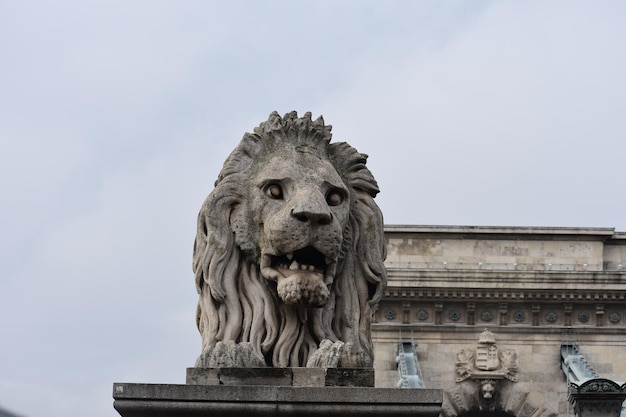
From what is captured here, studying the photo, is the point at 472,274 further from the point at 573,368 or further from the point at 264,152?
the point at 264,152

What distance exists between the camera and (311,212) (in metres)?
7.90

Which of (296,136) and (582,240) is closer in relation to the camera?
(296,136)

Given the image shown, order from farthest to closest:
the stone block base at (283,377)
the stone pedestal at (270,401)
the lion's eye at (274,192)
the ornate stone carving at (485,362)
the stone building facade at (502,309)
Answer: the stone building facade at (502,309)
the ornate stone carving at (485,362)
the lion's eye at (274,192)
the stone block base at (283,377)
the stone pedestal at (270,401)

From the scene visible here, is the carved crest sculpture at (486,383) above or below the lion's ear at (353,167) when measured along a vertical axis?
above

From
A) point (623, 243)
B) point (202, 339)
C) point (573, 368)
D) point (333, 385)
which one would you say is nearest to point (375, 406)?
point (333, 385)

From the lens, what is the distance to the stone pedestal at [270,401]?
720 centimetres

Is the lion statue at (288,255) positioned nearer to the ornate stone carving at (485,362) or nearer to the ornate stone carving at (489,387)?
the ornate stone carving at (489,387)

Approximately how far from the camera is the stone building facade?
49062 mm

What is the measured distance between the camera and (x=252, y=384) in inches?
299

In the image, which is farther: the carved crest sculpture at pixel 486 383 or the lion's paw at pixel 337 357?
the carved crest sculpture at pixel 486 383

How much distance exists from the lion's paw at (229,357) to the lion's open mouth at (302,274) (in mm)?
322

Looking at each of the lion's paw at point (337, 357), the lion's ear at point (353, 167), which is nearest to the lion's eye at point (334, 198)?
the lion's ear at point (353, 167)

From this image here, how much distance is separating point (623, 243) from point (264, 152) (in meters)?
44.7

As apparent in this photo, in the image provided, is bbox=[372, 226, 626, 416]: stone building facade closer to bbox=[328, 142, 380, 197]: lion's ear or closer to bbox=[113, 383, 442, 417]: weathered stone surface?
bbox=[328, 142, 380, 197]: lion's ear
